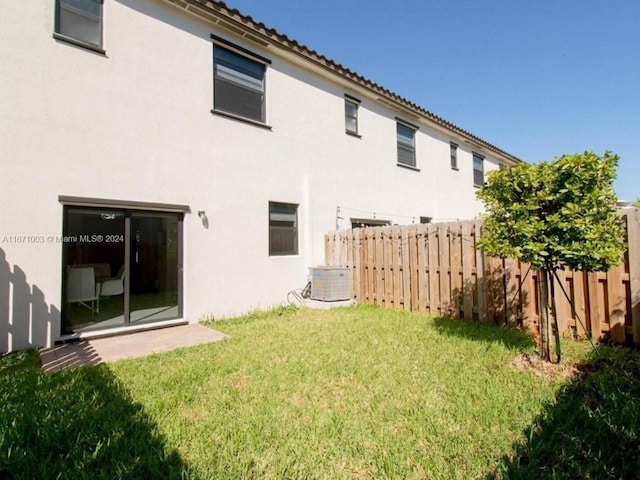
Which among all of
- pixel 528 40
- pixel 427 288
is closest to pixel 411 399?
pixel 427 288

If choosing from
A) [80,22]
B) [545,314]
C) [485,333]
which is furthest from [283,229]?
[545,314]

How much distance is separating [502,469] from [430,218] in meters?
11.6

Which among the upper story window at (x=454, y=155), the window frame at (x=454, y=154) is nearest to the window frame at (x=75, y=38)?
the window frame at (x=454, y=154)

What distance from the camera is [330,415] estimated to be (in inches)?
114

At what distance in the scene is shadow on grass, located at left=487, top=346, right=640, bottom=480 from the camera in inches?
85.5

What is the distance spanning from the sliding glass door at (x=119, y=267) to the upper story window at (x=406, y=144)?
8.38 metres

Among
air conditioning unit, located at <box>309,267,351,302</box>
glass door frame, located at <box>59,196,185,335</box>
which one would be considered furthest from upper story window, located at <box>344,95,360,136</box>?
glass door frame, located at <box>59,196,185,335</box>

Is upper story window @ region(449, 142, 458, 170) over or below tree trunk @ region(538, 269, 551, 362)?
over

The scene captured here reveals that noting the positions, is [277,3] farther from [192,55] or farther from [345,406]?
[345,406]

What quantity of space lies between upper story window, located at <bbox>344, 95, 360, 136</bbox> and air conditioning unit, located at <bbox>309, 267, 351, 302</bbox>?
4564mm

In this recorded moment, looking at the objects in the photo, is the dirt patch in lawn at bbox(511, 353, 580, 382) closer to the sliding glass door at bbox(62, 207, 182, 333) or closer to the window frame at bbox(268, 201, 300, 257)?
the window frame at bbox(268, 201, 300, 257)

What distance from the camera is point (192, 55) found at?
22.3 feet

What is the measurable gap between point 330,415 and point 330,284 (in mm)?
5089

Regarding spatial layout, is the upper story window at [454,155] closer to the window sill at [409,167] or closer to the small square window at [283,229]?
the window sill at [409,167]
